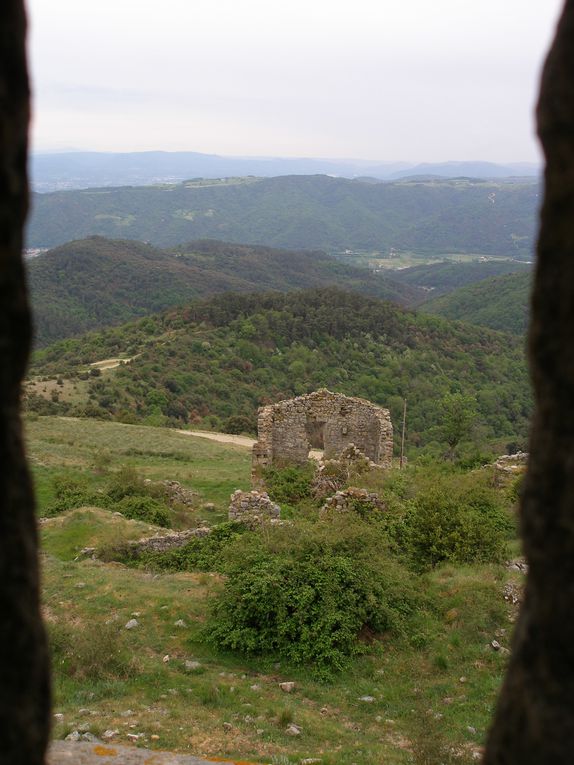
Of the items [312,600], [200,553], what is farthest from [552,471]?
[200,553]

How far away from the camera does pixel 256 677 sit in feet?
25.2

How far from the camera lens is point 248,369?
4603 cm

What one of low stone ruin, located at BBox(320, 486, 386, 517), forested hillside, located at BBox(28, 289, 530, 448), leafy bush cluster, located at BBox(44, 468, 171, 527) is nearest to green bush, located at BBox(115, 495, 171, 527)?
leafy bush cluster, located at BBox(44, 468, 171, 527)

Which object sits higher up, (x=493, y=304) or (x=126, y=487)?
(x=493, y=304)

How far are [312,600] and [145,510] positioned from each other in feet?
23.4

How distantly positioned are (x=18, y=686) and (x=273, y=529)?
8.62 m

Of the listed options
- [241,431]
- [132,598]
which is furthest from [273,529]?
[241,431]

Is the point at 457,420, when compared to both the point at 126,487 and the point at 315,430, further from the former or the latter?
the point at 126,487

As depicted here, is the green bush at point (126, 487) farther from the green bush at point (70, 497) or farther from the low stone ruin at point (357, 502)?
the low stone ruin at point (357, 502)

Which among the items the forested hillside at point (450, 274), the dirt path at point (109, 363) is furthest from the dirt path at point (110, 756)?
the forested hillside at point (450, 274)

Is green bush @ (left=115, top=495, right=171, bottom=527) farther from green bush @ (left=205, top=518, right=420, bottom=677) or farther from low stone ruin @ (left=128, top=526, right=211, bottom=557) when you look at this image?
green bush @ (left=205, top=518, right=420, bottom=677)

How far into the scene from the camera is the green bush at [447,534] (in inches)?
421

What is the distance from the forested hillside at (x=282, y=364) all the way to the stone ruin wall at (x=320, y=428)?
52.6 feet

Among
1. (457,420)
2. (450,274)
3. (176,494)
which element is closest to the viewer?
(176,494)
